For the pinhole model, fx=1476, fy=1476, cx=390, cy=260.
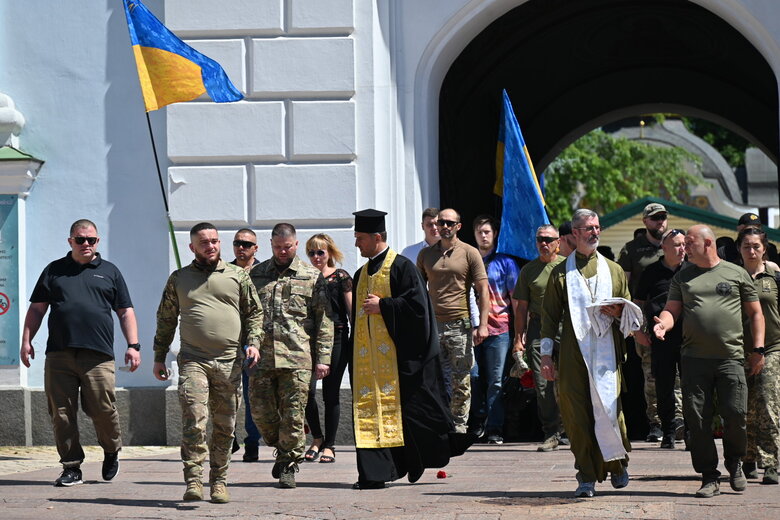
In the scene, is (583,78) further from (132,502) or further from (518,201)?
(132,502)

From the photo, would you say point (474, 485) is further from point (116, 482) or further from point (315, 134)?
point (315, 134)

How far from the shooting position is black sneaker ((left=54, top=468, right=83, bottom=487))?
991cm

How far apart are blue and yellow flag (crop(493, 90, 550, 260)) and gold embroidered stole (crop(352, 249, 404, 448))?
11.1ft

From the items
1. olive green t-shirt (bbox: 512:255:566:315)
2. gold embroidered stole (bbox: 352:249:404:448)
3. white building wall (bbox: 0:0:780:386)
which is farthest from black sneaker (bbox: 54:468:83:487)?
olive green t-shirt (bbox: 512:255:566:315)

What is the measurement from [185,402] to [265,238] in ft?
13.2

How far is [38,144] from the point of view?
13.3 metres

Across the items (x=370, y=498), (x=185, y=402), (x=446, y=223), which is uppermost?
(x=446, y=223)

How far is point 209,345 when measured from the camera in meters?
9.16

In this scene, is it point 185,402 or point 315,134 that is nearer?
point 185,402

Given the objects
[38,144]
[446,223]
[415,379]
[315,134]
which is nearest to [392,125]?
[315,134]

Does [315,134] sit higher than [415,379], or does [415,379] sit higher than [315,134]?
[315,134]

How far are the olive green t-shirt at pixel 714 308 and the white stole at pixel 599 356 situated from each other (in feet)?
1.71

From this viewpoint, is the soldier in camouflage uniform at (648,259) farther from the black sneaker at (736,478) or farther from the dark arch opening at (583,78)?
the black sneaker at (736,478)

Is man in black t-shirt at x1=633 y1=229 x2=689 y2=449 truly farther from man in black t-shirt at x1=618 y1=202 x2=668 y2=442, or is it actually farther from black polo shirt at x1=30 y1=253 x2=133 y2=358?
black polo shirt at x1=30 y1=253 x2=133 y2=358
